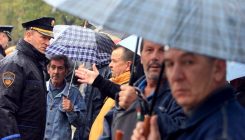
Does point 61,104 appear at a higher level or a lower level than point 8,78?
lower

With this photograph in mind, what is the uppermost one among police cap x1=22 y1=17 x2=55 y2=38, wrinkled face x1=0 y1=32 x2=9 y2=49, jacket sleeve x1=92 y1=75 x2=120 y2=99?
police cap x1=22 y1=17 x2=55 y2=38

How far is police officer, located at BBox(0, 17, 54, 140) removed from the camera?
6.15m

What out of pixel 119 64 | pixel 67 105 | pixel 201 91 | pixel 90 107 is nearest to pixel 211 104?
pixel 201 91

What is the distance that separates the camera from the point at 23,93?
20.8 ft

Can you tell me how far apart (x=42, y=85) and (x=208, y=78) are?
3893 millimetres

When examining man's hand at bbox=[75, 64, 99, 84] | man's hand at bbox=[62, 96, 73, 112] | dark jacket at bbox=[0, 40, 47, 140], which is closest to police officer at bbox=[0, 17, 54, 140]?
dark jacket at bbox=[0, 40, 47, 140]

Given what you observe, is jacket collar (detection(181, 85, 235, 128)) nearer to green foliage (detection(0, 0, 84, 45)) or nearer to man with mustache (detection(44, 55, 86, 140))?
man with mustache (detection(44, 55, 86, 140))

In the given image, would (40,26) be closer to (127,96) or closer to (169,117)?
(127,96)

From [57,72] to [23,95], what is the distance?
0.86 meters

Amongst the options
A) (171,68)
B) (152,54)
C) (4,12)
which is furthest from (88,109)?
(4,12)

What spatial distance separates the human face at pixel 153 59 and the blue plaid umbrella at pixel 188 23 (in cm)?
105

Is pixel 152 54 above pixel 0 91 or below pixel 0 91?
above

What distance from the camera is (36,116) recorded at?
6480mm

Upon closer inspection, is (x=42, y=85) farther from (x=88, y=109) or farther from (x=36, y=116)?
(x=88, y=109)
